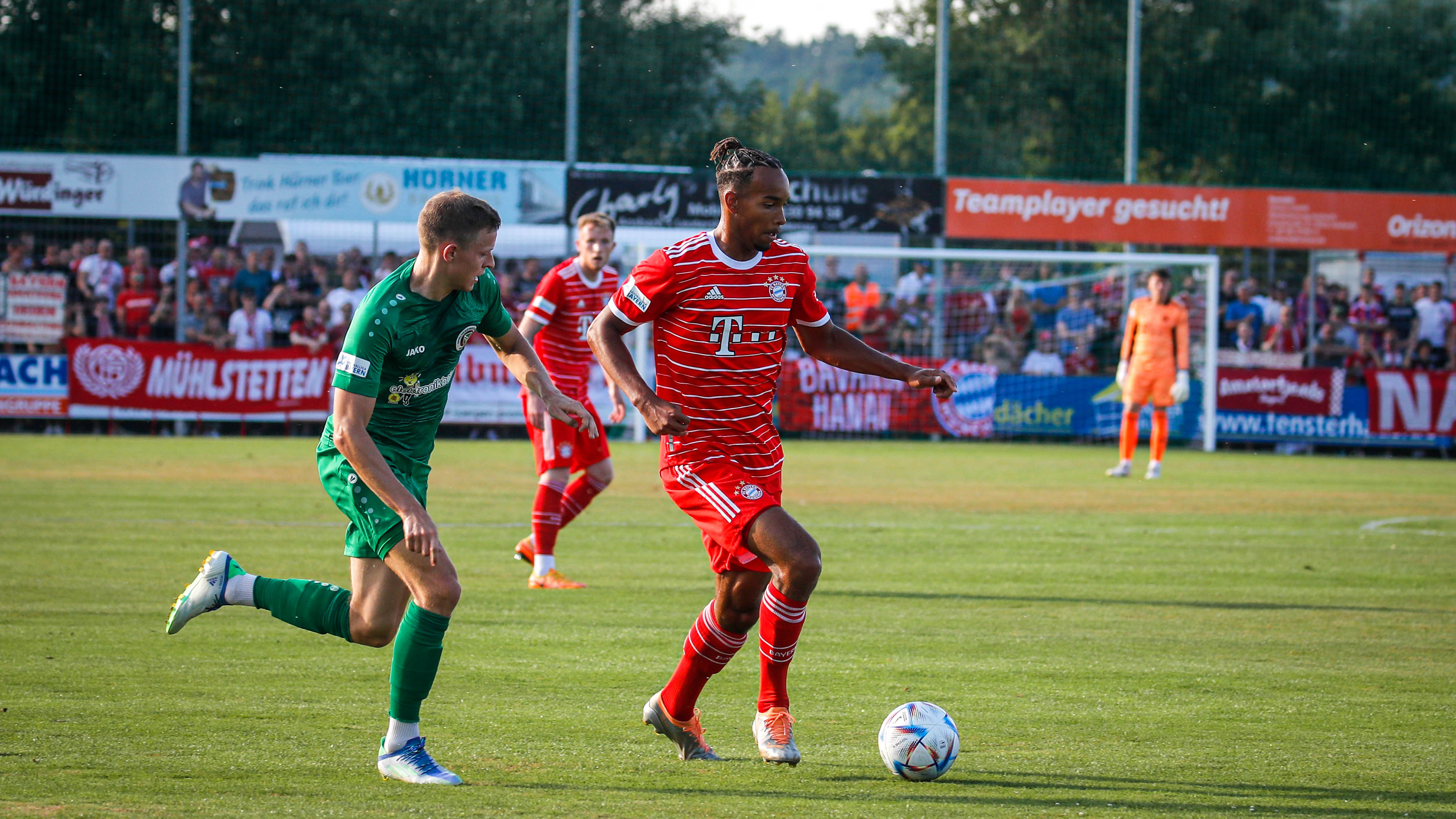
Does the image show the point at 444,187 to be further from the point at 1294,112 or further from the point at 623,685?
the point at 1294,112

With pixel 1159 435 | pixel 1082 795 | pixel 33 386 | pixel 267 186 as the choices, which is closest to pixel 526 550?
pixel 1082 795

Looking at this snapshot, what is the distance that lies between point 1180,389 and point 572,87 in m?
12.2

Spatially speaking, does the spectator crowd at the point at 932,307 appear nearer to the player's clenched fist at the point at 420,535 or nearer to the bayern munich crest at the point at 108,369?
the bayern munich crest at the point at 108,369

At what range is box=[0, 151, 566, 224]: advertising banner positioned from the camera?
22.6 m

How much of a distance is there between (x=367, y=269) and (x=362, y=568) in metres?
19.5

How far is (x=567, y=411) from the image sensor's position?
5.02m

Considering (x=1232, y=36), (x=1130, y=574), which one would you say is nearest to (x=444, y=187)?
(x=1130, y=574)

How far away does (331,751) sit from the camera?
4879mm

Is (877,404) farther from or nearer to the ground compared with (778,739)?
farther from the ground

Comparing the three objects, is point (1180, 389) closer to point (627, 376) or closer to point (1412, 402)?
point (1412, 402)

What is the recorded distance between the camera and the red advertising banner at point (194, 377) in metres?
21.0

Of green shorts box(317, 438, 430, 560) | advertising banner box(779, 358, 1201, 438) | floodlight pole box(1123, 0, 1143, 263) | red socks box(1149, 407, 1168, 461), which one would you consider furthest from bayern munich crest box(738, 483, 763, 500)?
floodlight pole box(1123, 0, 1143, 263)

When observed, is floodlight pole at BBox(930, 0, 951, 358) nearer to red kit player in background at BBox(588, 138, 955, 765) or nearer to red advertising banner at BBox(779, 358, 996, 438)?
red advertising banner at BBox(779, 358, 996, 438)

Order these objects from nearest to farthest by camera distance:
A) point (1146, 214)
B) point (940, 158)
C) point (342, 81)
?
point (940, 158) → point (1146, 214) → point (342, 81)
